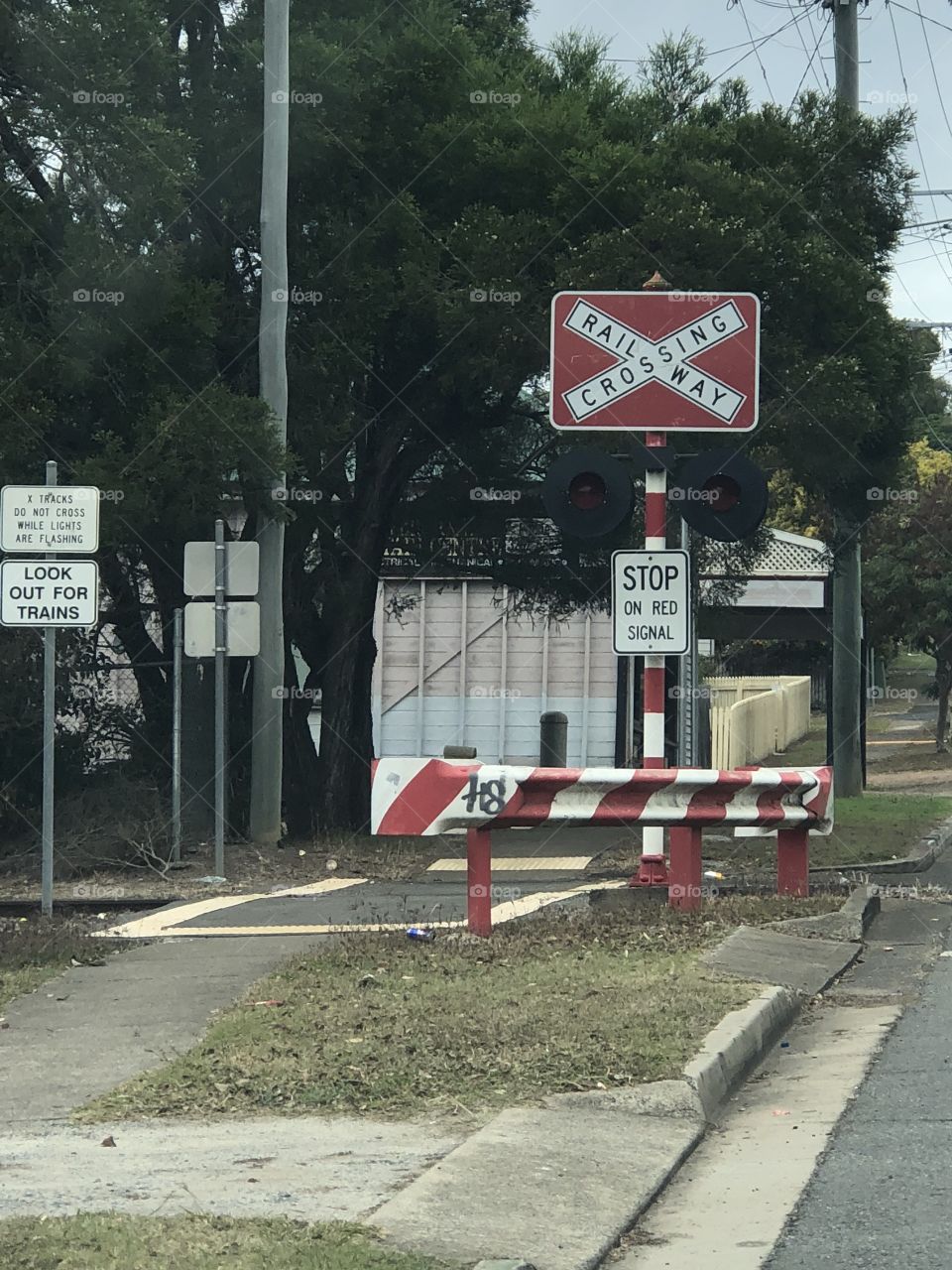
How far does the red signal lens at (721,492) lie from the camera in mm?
11961

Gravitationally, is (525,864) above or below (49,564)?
below

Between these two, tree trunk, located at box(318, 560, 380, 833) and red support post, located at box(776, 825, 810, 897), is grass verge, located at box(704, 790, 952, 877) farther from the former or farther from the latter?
tree trunk, located at box(318, 560, 380, 833)

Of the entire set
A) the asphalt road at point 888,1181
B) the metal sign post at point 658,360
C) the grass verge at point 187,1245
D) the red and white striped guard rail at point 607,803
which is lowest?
the asphalt road at point 888,1181

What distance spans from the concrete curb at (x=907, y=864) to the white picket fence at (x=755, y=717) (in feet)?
38.3

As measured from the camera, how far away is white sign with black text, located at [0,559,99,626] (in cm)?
1252

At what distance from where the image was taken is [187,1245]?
4988 mm

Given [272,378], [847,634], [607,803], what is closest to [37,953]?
[607,803]

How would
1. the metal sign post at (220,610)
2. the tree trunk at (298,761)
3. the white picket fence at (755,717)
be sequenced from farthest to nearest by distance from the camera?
the white picket fence at (755,717)
the tree trunk at (298,761)
the metal sign post at (220,610)

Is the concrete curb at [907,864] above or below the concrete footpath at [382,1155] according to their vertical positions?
below

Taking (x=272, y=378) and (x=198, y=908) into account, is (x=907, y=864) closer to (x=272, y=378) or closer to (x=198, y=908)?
(x=198, y=908)

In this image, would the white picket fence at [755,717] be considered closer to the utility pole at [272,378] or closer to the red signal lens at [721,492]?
the utility pole at [272,378]

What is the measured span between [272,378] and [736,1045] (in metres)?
10.3

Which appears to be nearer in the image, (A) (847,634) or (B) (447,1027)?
(B) (447,1027)

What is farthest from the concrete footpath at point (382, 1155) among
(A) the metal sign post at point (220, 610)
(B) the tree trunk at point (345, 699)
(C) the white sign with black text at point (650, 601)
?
(B) the tree trunk at point (345, 699)
